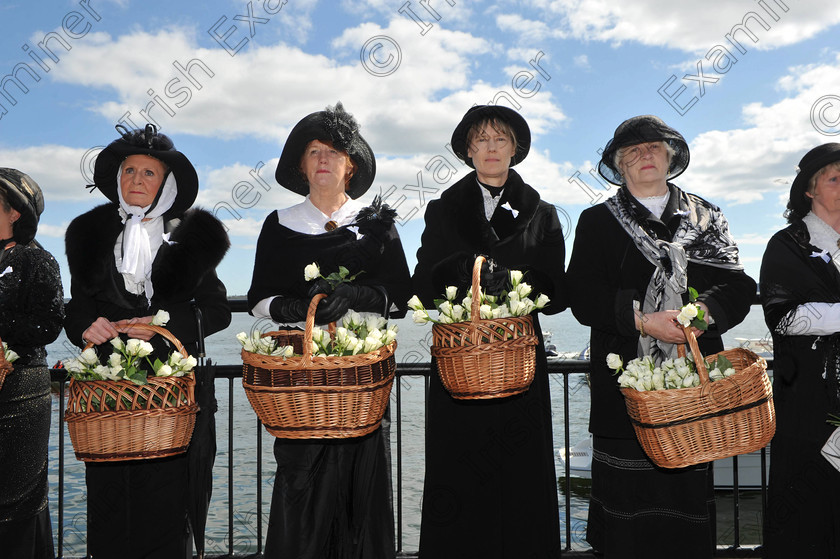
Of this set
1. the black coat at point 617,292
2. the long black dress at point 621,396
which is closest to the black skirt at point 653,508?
the long black dress at point 621,396

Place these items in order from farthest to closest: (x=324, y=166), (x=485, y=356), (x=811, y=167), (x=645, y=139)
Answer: (x=811, y=167), (x=324, y=166), (x=645, y=139), (x=485, y=356)

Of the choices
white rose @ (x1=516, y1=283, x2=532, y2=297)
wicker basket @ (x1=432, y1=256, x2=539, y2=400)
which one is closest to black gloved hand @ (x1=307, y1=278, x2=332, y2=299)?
wicker basket @ (x1=432, y1=256, x2=539, y2=400)

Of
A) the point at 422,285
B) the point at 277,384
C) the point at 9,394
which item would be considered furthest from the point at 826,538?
the point at 9,394

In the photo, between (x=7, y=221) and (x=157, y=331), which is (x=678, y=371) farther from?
(x=7, y=221)

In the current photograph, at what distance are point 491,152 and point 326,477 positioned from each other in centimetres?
152

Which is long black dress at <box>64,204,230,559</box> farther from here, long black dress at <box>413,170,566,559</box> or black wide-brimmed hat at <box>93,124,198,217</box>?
long black dress at <box>413,170,566,559</box>

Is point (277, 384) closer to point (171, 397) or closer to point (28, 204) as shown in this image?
point (171, 397)

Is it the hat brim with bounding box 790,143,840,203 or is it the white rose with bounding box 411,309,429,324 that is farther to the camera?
the hat brim with bounding box 790,143,840,203

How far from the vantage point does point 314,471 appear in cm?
243

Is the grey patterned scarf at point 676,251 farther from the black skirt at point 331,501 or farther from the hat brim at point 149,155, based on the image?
the hat brim at point 149,155

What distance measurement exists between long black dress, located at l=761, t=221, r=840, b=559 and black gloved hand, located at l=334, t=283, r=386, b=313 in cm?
174

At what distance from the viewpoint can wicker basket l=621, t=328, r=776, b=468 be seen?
6.89 ft

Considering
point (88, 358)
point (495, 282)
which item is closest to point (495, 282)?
point (495, 282)

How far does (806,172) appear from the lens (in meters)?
2.93
